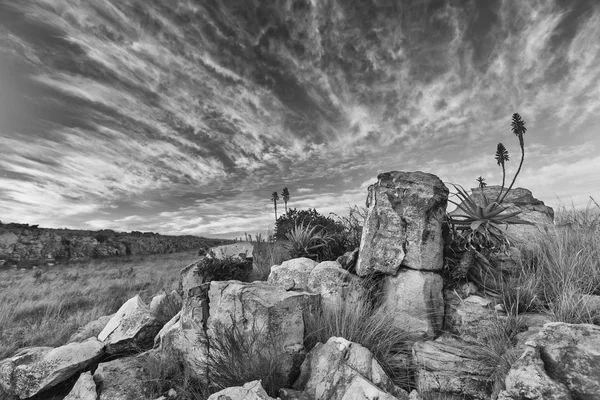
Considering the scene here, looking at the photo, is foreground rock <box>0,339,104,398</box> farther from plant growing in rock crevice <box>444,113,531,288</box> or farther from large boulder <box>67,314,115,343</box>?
plant growing in rock crevice <box>444,113,531,288</box>

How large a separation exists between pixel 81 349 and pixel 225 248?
13.7 ft

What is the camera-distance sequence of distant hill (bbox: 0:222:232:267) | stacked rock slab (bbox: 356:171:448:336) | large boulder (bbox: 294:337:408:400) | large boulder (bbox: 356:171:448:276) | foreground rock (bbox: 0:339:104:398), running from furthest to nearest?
distant hill (bbox: 0:222:232:267), large boulder (bbox: 356:171:448:276), stacked rock slab (bbox: 356:171:448:336), foreground rock (bbox: 0:339:104:398), large boulder (bbox: 294:337:408:400)

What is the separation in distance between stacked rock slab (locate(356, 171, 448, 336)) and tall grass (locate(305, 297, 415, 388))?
331 millimetres

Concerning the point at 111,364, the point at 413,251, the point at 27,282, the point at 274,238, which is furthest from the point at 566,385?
the point at 27,282

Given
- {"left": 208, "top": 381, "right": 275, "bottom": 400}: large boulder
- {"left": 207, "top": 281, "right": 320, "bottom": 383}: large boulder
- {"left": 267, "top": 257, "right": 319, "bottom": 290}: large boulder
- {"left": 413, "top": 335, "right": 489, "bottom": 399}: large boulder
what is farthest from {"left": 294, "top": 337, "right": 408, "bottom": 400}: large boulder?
{"left": 267, "top": 257, "right": 319, "bottom": 290}: large boulder

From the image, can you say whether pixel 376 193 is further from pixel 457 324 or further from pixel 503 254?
pixel 503 254

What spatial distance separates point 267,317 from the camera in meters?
4.46

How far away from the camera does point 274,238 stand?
40.8ft

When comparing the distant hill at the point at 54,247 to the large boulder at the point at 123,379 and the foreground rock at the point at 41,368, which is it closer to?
the foreground rock at the point at 41,368

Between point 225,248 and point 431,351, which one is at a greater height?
point 225,248

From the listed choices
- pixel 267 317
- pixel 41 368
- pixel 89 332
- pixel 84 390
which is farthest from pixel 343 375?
pixel 89 332

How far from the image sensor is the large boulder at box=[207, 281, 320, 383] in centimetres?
426

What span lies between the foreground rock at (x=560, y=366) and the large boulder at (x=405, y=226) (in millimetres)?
2309

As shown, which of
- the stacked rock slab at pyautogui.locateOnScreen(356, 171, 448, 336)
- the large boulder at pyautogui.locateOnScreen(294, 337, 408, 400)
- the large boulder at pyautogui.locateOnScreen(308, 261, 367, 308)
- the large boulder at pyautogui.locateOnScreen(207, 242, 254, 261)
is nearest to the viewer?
the large boulder at pyautogui.locateOnScreen(294, 337, 408, 400)
